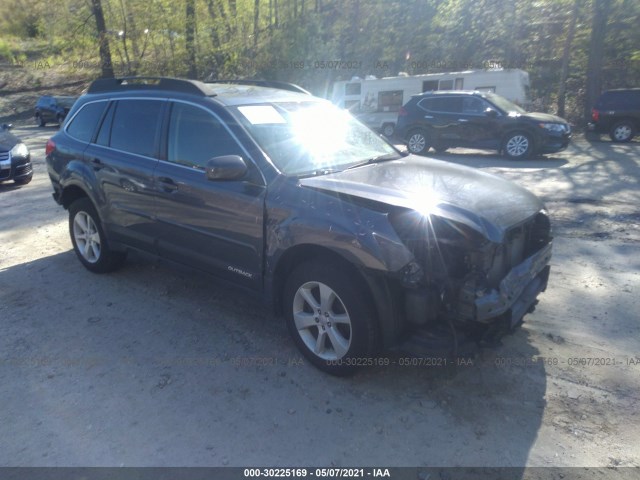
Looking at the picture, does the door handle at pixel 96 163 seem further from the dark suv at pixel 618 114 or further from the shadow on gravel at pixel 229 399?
the dark suv at pixel 618 114

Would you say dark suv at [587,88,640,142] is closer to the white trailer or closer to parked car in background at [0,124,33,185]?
the white trailer

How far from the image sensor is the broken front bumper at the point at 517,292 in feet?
9.73

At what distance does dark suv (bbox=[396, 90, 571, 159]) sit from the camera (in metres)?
13.0

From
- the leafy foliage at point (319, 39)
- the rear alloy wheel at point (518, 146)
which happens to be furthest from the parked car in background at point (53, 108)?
the rear alloy wheel at point (518, 146)

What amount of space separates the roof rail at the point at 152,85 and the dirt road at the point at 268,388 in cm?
156

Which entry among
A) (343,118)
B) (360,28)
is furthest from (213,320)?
(360,28)

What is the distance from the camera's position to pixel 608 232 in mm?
6406

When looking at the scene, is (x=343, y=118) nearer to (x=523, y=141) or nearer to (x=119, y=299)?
(x=119, y=299)

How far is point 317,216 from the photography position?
10.8ft

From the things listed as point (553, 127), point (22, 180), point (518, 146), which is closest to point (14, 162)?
point (22, 180)

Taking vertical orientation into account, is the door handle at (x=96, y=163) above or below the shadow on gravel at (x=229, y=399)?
above

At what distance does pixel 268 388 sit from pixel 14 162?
9.18m

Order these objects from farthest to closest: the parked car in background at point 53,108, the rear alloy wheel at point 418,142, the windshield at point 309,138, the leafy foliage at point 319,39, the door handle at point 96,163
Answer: the parked car in background at point 53,108
the leafy foliage at point 319,39
the rear alloy wheel at point 418,142
the door handle at point 96,163
the windshield at point 309,138

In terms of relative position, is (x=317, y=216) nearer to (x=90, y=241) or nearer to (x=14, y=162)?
(x=90, y=241)
